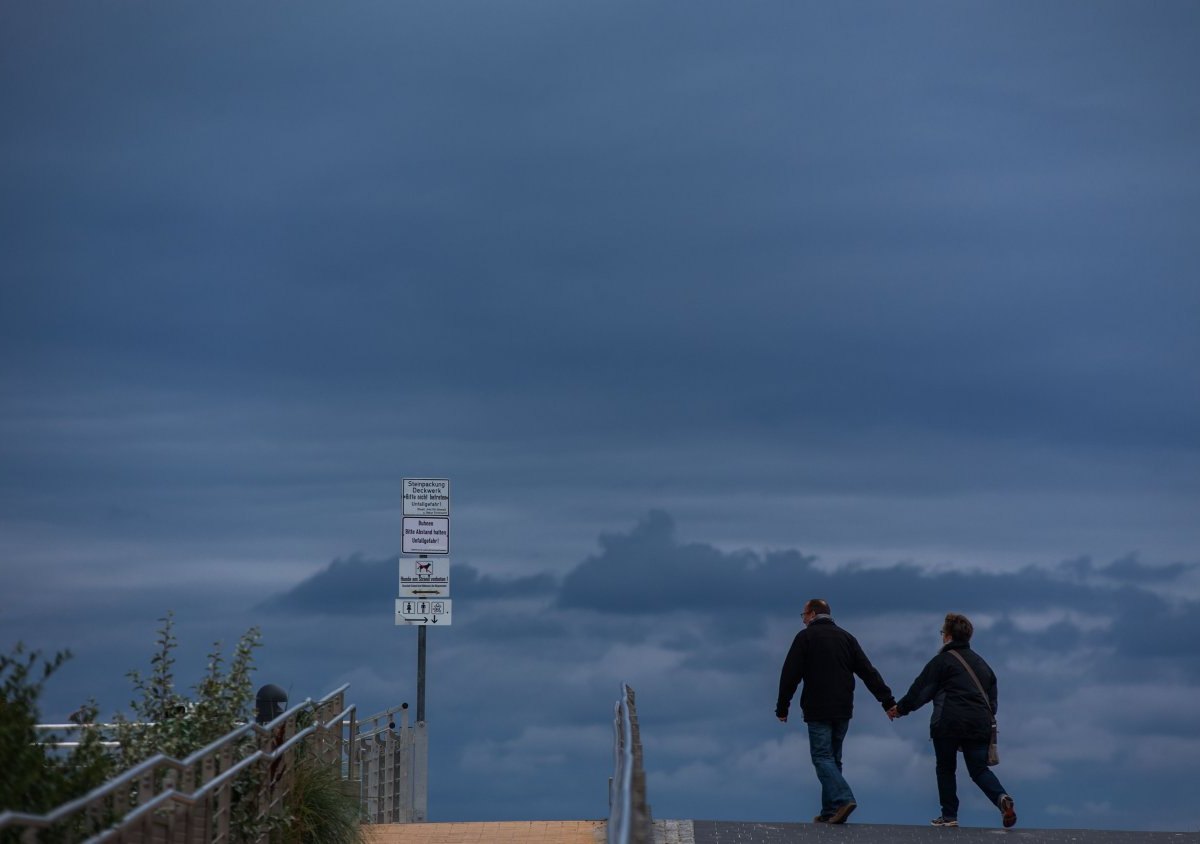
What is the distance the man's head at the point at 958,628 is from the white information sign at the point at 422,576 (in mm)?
9404

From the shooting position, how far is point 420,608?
24.0 metres

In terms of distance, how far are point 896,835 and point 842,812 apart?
825mm

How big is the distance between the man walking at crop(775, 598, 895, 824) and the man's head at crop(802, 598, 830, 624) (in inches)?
5.5

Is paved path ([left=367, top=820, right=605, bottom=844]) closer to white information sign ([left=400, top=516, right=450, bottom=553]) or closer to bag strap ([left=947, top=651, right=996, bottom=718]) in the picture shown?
bag strap ([left=947, top=651, right=996, bottom=718])

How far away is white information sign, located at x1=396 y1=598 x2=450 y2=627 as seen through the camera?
23.9m

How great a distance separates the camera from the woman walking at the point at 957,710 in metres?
15.8

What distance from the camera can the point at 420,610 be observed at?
2395 cm

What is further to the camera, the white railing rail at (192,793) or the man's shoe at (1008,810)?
the man's shoe at (1008,810)

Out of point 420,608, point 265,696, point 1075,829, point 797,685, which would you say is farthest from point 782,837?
point 420,608

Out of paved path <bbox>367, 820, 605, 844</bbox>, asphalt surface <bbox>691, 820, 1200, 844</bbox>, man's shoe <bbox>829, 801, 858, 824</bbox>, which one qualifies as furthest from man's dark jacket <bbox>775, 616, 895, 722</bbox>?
paved path <bbox>367, 820, 605, 844</bbox>

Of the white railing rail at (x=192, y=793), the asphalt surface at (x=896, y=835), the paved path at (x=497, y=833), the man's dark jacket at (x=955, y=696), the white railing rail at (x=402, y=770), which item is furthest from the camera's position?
the white railing rail at (x=402, y=770)

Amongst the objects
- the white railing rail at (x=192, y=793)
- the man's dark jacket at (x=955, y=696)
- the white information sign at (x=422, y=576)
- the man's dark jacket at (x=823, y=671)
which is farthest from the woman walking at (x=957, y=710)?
the white information sign at (x=422, y=576)

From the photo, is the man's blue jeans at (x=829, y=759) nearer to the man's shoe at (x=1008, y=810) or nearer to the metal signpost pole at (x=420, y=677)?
the man's shoe at (x=1008, y=810)

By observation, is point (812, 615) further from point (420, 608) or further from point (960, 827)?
point (420, 608)
